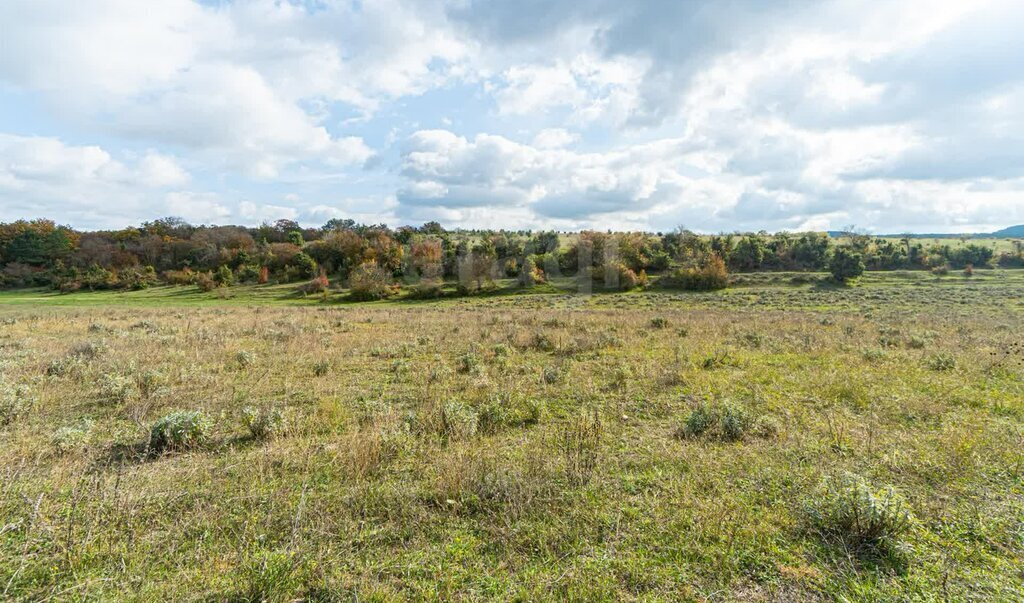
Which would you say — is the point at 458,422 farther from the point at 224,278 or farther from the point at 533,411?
the point at 224,278

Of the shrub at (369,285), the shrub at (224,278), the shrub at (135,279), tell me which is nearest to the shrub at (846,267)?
the shrub at (369,285)

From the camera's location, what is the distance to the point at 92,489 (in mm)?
4879

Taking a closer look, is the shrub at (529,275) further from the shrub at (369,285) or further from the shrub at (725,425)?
the shrub at (725,425)

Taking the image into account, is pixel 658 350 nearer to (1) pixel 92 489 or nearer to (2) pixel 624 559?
(2) pixel 624 559

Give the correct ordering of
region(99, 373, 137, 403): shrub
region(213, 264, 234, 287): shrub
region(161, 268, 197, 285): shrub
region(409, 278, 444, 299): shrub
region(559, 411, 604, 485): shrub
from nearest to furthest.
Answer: region(559, 411, 604, 485): shrub < region(99, 373, 137, 403): shrub < region(409, 278, 444, 299): shrub < region(213, 264, 234, 287): shrub < region(161, 268, 197, 285): shrub

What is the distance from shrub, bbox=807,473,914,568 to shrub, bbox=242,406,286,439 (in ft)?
25.2

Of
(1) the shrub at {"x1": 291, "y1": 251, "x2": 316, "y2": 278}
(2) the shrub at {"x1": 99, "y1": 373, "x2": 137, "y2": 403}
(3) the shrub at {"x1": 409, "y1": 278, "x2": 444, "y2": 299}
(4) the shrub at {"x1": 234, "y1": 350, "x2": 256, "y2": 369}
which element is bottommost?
(3) the shrub at {"x1": 409, "y1": 278, "x2": 444, "y2": 299}

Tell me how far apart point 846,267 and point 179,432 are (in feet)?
236

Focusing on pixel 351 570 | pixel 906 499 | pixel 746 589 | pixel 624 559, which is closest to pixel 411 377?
pixel 351 570

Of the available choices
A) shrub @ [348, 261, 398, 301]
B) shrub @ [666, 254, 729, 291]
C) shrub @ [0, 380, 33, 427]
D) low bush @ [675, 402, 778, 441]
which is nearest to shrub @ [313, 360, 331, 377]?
shrub @ [0, 380, 33, 427]

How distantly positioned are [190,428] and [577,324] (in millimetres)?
17271

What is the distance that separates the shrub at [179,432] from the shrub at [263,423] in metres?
0.61

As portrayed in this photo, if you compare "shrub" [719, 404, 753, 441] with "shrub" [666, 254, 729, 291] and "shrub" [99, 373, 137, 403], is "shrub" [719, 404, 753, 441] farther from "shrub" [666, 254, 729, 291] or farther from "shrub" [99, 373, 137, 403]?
"shrub" [666, 254, 729, 291]

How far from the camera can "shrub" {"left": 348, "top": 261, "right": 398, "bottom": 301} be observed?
5309 cm
